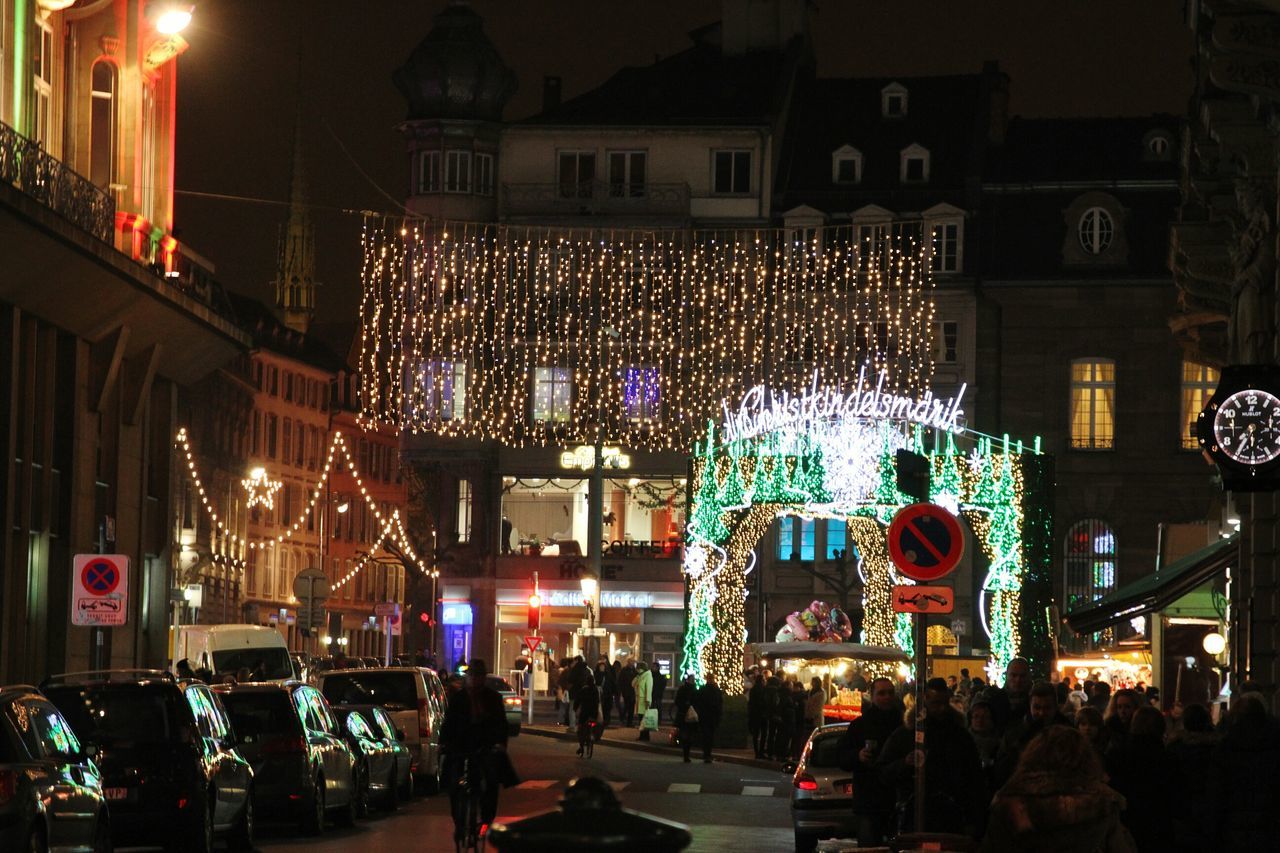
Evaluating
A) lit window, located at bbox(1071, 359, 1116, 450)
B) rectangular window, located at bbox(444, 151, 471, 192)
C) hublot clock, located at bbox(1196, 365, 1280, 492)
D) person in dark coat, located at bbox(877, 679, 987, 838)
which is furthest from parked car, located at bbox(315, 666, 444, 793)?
rectangular window, located at bbox(444, 151, 471, 192)

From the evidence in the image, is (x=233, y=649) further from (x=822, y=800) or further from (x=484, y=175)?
(x=484, y=175)

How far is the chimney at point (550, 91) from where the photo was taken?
88625mm

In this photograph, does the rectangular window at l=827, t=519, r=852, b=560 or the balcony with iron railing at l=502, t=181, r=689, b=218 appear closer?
the rectangular window at l=827, t=519, r=852, b=560

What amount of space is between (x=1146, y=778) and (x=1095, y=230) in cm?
6157

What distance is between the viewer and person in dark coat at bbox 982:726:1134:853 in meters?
10.7

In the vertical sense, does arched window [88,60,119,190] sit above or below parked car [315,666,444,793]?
above

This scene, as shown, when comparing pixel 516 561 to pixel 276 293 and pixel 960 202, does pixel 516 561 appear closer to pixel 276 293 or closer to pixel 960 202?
pixel 960 202

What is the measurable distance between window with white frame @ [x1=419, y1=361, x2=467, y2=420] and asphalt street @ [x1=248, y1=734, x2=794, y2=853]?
87.0ft

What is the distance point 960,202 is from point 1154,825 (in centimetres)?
6244

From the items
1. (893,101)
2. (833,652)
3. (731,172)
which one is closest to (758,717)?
(833,652)

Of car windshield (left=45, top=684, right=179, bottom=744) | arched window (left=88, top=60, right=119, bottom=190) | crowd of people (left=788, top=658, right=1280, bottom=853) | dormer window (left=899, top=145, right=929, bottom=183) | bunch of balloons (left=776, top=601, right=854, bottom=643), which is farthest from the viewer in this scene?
dormer window (left=899, top=145, right=929, bottom=183)

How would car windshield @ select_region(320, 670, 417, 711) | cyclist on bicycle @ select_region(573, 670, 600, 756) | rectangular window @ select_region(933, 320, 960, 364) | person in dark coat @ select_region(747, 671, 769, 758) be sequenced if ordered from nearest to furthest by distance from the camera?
car windshield @ select_region(320, 670, 417, 711) < cyclist on bicycle @ select_region(573, 670, 600, 756) < person in dark coat @ select_region(747, 671, 769, 758) < rectangular window @ select_region(933, 320, 960, 364)

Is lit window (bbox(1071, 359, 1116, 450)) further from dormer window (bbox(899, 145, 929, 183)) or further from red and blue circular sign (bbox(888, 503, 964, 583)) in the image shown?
red and blue circular sign (bbox(888, 503, 964, 583))

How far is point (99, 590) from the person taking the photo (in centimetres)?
2953
